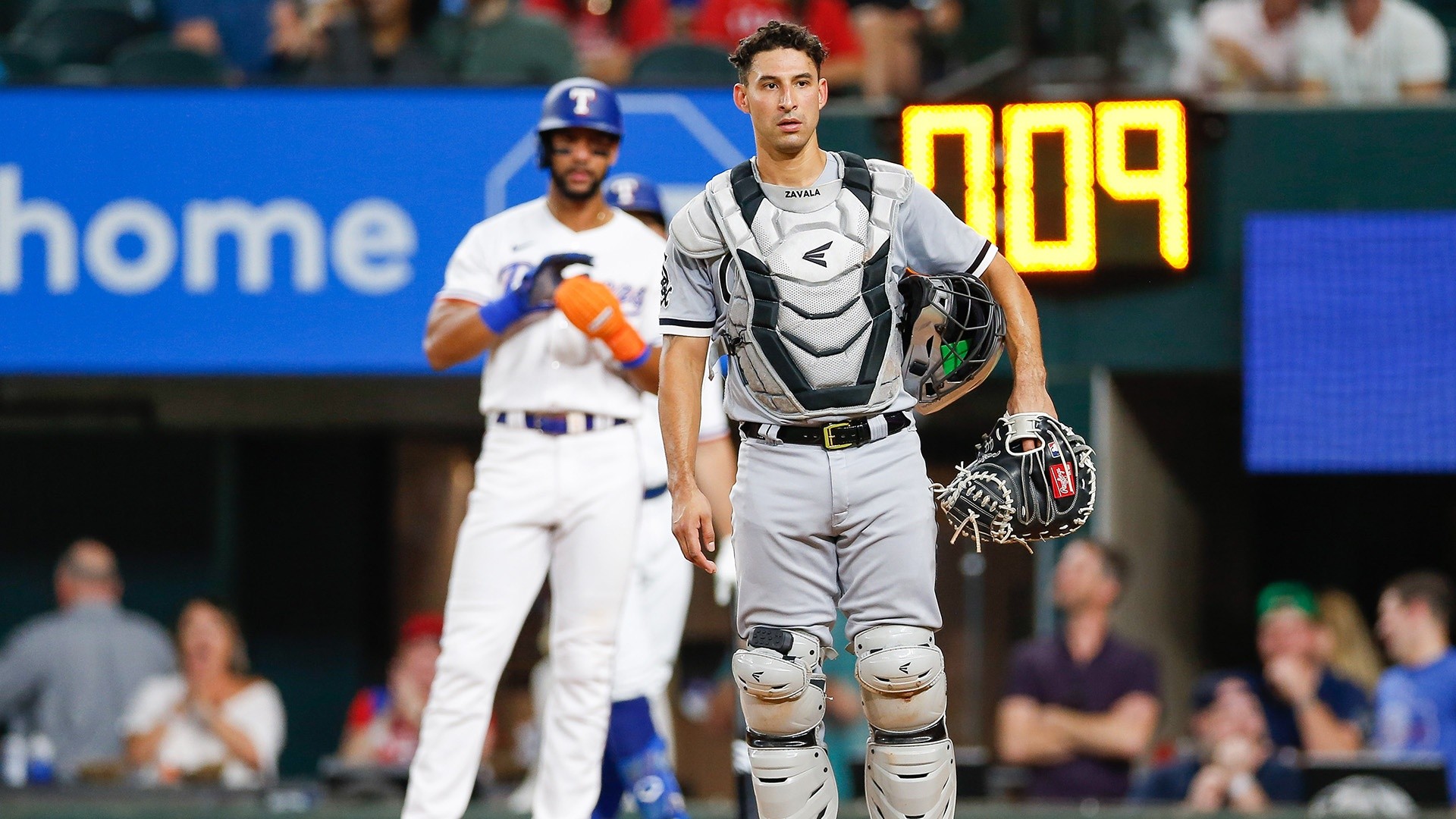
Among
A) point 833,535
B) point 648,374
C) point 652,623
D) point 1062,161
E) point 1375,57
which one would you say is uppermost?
point 1375,57

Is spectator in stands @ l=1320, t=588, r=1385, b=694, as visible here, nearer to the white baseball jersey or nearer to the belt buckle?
the white baseball jersey

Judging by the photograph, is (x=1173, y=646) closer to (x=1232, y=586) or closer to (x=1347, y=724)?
(x=1232, y=586)

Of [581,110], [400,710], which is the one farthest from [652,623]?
[400,710]

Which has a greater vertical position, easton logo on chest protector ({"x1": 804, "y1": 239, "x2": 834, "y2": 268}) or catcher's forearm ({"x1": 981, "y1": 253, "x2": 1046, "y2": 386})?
easton logo on chest protector ({"x1": 804, "y1": 239, "x2": 834, "y2": 268})

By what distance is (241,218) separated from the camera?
336 inches

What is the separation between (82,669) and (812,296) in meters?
5.23

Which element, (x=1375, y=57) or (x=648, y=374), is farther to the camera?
(x=1375, y=57)

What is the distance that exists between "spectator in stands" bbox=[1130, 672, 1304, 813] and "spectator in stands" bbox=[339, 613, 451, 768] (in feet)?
9.55

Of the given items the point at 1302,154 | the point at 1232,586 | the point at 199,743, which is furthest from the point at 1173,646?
the point at 199,743

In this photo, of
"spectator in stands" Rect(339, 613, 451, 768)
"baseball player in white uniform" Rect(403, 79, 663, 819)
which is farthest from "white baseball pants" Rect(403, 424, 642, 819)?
"spectator in stands" Rect(339, 613, 451, 768)

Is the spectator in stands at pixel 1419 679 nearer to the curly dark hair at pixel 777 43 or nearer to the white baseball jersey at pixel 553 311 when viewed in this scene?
the white baseball jersey at pixel 553 311

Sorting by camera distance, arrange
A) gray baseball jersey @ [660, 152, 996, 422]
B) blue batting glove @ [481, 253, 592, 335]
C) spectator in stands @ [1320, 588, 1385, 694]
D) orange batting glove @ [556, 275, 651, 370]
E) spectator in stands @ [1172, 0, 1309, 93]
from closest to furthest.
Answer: gray baseball jersey @ [660, 152, 996, 422] → orange batting glove @ [556, 275, 651, 370] → blue batting glove @ [481, 253, 592, 335] → spectator in stands @ [1320, 588, 1385, 694] → spectator in stands @ [1172, 0, 1309, 93]

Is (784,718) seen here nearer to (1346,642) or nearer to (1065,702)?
(1065,702)

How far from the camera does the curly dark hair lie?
3957 millimetres
